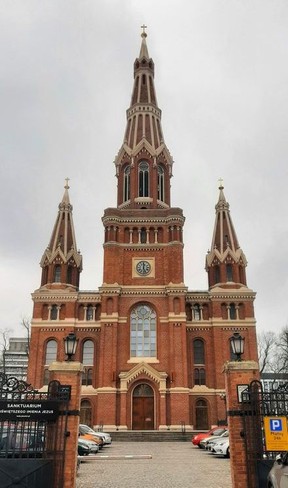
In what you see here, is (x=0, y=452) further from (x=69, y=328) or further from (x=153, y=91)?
(x=153, y=91)

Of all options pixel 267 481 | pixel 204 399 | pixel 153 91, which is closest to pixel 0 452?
pixel 267 481

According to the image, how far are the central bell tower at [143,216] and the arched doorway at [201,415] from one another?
11.2 meters

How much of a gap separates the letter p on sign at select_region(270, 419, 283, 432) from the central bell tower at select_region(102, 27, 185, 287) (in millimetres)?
33740

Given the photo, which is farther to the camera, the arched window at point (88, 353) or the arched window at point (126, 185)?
the arched window at point (126, 185)

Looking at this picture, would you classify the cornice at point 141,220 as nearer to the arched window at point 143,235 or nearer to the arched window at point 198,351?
the arched window at point 143,235

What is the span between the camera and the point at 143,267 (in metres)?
46.3

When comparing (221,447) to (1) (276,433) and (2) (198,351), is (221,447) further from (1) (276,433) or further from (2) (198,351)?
(2) (198,351)

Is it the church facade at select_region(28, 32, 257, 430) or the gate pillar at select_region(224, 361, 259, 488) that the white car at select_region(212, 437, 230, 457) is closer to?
the gate pillar at select_region(224, 361, 259, 488)

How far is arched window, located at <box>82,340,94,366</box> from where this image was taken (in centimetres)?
4469

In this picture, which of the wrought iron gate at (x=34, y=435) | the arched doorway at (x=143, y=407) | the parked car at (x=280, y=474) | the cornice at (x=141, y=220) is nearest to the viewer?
the parked car at (x=280, y=474)

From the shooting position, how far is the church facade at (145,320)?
4159 centimetres

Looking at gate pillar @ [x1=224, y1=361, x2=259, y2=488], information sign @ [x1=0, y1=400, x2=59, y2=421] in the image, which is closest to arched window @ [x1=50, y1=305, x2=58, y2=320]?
gate pillar @ [x1=224, y1=361, x2=259, y2=488]

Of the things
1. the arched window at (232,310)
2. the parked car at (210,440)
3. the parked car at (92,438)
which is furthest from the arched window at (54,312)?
the parked car at (210,440)

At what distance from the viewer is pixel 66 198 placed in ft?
178
